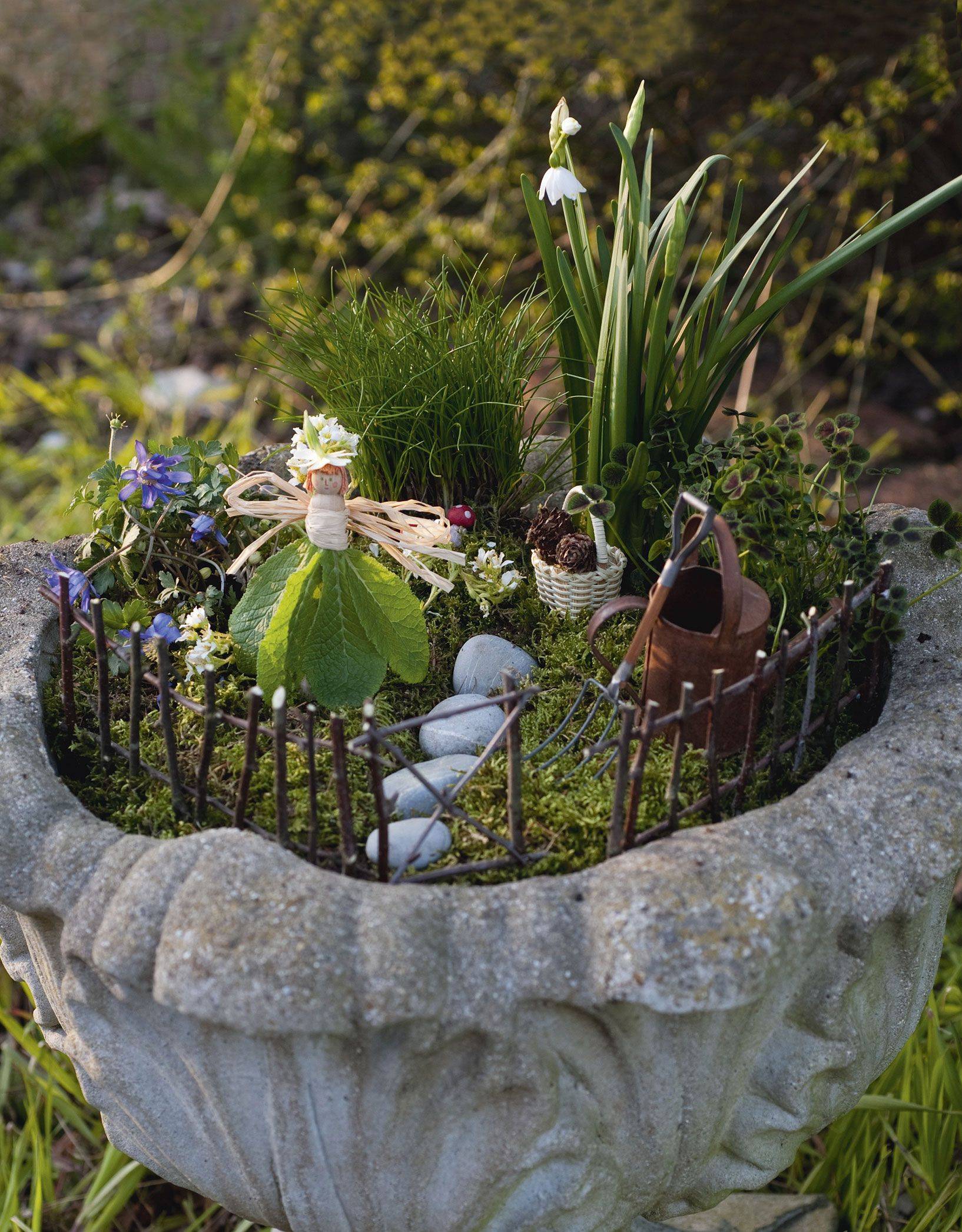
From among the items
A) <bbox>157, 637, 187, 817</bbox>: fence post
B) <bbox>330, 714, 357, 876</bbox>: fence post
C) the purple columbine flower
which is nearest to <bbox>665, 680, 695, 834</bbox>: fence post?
<bbox>330, 714, 357, 876</bbox>: fence post

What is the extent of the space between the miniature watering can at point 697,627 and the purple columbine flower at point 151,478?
0.67 metres

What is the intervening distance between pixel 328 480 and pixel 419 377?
36cm

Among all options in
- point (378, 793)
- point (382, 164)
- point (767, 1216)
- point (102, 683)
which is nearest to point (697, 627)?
point (378, 793)

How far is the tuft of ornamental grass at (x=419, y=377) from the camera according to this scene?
169cm

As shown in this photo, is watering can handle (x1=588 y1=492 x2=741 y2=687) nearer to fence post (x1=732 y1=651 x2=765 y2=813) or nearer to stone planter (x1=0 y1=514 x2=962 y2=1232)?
fence post (x1=732 y1=651 x2=765 y2=813)

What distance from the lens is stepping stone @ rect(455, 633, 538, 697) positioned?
61.1 inches

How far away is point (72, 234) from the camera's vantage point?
529cm

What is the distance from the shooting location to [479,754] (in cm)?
142

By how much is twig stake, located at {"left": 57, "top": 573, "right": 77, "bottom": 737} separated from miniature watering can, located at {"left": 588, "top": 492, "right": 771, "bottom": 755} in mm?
680

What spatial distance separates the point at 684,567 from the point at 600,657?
17 centimetres

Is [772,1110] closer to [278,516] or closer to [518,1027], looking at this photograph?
[518,1027]

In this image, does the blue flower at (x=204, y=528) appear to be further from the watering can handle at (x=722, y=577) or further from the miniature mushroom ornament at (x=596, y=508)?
the watering can handle at (x=722, y=577)

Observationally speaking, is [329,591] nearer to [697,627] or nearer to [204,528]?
[204,528]

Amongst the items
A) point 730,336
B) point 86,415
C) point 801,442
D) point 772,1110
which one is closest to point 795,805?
point 772,1110
